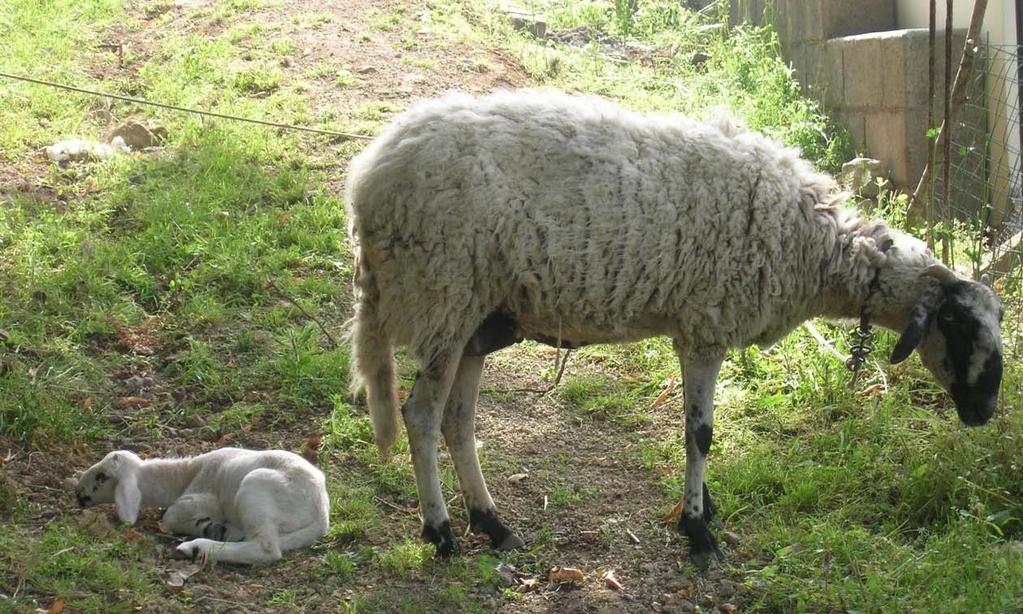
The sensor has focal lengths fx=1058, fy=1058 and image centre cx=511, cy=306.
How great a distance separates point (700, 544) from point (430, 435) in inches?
53.3

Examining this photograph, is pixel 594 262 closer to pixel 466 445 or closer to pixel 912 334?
pixel 466 445

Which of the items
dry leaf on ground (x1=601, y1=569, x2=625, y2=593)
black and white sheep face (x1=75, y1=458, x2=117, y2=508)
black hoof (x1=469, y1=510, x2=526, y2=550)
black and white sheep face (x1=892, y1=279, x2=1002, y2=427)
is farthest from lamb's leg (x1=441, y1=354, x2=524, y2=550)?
black and white sheep face (x1=892, y1=279, x2=1002, y2=427)

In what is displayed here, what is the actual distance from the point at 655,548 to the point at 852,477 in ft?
3.86

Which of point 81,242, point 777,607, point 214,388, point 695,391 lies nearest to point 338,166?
point 81,242

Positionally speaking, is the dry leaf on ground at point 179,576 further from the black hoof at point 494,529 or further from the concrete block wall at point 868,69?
the concrete block wall at point 868,69

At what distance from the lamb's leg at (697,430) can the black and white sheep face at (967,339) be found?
0.85 metres

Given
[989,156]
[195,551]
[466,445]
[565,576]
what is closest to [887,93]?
[989,156]

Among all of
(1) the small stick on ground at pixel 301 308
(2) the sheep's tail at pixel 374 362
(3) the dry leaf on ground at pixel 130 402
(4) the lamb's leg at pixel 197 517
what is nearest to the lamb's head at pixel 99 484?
(4) the lamb's leg at pixel 197 517

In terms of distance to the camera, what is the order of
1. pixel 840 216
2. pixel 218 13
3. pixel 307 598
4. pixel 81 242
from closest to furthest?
1. pixel 307 598
2. pixel 840 216
3. pixel 81 242
4. pixel 218 13

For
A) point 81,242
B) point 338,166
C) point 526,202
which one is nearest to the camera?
point 526,202

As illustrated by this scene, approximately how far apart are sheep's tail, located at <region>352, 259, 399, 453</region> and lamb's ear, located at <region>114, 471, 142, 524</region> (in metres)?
1.11

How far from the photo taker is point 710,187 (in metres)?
4.90

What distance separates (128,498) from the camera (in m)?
4.75

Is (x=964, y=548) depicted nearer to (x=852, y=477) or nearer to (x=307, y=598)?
(x=852, y=477)
